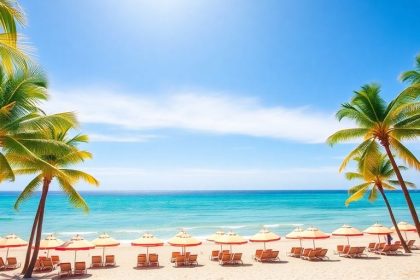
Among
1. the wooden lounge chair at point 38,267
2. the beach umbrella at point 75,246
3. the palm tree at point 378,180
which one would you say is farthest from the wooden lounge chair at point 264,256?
the wooden lounge chair at point 38,267

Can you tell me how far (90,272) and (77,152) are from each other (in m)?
5.32

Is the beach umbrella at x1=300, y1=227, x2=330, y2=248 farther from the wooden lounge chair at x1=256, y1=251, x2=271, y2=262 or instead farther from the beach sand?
the wooden lounge chair at x1=256, y1=251, x2=271, y2=262

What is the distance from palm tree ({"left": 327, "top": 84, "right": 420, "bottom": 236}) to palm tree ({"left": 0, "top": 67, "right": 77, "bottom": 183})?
11.2 m

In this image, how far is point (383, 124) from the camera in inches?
518

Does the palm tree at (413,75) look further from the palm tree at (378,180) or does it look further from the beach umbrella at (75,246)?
the beach umbrella at (75,246)

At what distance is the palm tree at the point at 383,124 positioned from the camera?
12301 millimetres

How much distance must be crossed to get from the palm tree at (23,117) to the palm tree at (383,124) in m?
11.2

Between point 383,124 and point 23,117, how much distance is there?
13.0 metres

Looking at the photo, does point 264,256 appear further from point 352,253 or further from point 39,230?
point 39,230

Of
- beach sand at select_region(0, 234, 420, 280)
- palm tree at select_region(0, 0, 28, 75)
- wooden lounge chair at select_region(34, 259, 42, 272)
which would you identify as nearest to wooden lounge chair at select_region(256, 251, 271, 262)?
beach sand at select_region(0, 234, 420, 280)

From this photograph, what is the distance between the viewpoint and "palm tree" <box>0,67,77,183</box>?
898 centimetres

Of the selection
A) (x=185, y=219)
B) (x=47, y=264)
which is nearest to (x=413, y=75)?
(x=47, y=264)

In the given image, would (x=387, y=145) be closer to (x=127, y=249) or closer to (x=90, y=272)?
(x=90, y=272)

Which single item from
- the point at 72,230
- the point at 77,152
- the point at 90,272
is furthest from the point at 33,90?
the point at 72,230
